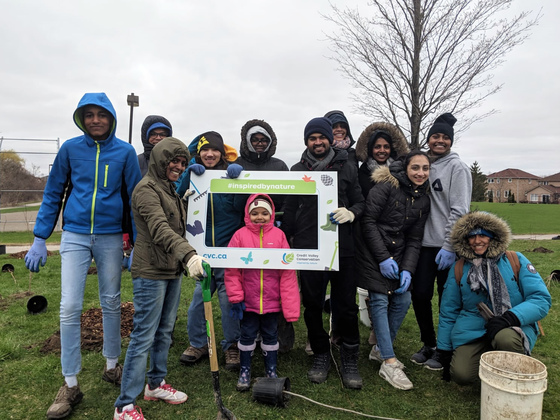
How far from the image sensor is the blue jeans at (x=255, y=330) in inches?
142

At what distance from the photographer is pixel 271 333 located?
3613 millimetres

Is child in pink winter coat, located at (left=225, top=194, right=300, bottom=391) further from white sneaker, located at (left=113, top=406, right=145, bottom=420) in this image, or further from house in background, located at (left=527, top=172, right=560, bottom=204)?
house in background, located at (left=527, top=172, right=560, bottom=204)

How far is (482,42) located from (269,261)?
8359 mm

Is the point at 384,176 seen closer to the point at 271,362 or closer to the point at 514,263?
the point at 514,263

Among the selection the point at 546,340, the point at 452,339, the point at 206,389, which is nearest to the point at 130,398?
the point at 206,389

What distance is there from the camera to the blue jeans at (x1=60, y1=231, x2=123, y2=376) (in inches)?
124

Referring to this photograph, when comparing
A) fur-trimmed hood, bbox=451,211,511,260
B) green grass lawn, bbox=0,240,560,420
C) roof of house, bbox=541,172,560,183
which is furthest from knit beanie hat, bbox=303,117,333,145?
roof of house, bbox=541,172,560,183

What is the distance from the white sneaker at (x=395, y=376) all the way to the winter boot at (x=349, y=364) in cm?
29

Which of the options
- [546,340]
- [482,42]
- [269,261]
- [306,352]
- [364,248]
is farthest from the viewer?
[482,42]

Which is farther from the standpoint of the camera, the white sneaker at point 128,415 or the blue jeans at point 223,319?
the blue jeans at point 223,319

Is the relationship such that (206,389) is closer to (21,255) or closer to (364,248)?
(364,248)

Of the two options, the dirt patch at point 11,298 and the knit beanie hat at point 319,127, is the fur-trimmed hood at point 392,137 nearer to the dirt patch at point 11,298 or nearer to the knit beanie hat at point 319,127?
the knit beanie hat at point 319,127

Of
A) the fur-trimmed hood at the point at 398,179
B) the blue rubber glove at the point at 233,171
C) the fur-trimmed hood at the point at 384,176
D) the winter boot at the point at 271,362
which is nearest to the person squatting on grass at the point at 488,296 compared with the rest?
the fur-trimmed hood at the point at 398,179

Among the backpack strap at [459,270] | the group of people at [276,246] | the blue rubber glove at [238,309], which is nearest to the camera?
the group of people at [276,246]
